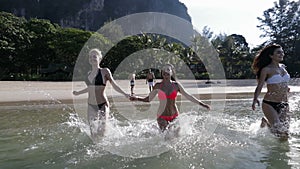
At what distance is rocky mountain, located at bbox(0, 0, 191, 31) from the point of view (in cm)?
9912

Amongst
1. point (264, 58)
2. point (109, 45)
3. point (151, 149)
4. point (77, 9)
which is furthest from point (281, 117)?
point (77, 9)

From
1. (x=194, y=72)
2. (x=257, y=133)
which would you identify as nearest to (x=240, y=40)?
(x=194, y=72)

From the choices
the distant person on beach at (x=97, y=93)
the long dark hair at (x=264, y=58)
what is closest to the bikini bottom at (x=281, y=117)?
the long dark hair at (x=264, y=58)

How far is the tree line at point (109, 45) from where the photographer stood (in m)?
41.6

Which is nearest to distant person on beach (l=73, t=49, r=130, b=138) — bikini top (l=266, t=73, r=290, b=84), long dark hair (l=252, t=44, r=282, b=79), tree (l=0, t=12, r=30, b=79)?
long dark hair (l=252, t=44, r=282, b=79)

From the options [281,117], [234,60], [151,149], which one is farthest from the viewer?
[234,60]

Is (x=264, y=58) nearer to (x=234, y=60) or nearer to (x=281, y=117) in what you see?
(x=281, y=117)

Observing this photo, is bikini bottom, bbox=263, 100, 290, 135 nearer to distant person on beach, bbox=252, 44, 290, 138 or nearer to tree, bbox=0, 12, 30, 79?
distant person on beach, bbox=252, 44, 290, 138

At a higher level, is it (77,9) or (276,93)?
(77,9)

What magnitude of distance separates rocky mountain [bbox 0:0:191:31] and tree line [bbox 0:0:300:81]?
150 ft

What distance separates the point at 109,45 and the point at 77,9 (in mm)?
70480

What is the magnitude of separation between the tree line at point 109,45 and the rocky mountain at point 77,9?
150ft

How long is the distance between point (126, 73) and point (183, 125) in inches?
1292

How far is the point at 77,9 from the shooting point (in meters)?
106
